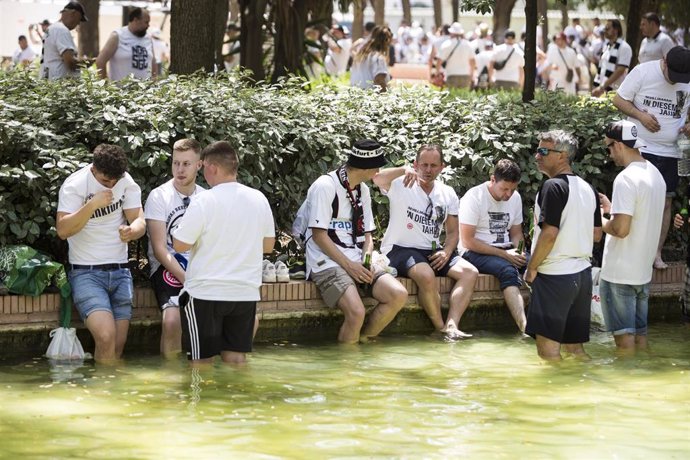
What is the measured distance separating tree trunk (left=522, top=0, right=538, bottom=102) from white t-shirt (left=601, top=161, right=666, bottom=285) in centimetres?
357

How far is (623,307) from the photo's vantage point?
30.2ft

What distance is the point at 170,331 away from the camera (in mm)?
8820

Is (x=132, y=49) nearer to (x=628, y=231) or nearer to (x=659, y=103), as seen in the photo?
(x=659, y=103)

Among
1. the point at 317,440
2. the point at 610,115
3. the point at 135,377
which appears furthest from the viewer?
the point at 610,115

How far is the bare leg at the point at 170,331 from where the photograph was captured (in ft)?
28.9

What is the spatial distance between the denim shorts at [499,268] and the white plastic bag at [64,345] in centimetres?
361

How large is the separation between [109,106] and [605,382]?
14.1 feet

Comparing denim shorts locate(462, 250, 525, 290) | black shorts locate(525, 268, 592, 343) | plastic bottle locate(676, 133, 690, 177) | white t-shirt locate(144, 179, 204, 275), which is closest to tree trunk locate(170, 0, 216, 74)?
white t-shirt locate(144, 179, 204, 275)

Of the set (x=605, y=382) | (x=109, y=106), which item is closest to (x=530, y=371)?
(x=605, y=382)

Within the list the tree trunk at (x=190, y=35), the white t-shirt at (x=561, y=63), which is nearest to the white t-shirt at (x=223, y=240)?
the tree trunk at (x=190, y=35)

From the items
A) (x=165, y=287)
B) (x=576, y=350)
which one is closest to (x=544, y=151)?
(x=576, y=350)

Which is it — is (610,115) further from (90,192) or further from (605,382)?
(90,192)

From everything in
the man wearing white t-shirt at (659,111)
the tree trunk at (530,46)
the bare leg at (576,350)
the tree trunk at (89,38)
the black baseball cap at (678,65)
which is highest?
the tree trunk at (89,38)

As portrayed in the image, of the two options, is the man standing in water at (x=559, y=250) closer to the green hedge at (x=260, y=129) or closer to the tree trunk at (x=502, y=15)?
the green hedge at (x=260, y=129)
